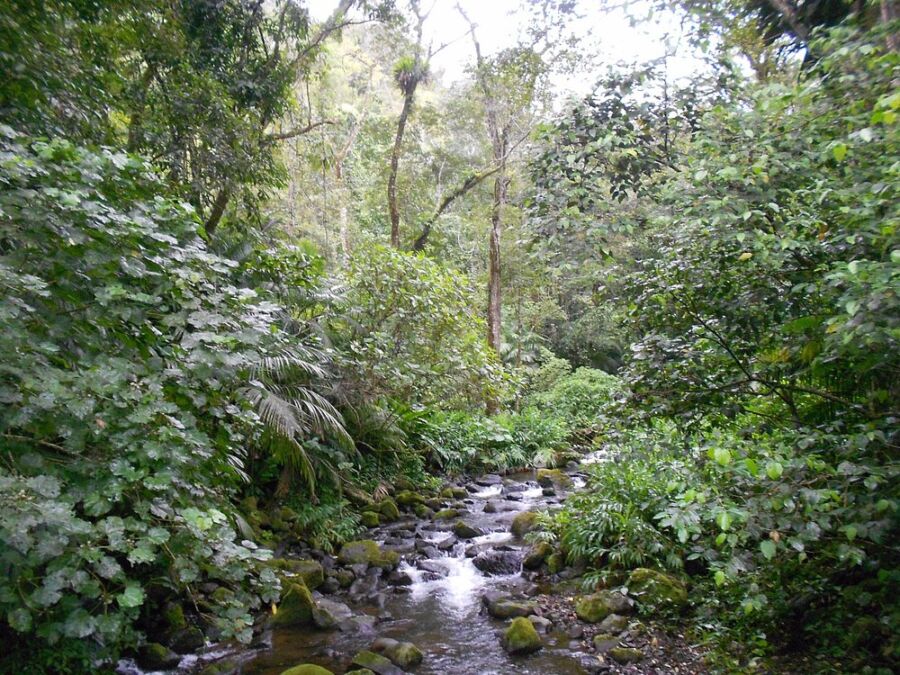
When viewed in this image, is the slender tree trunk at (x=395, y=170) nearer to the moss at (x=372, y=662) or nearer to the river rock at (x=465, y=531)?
the river rock at (x=465, y=531)

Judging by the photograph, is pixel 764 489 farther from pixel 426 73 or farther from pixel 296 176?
pixel 296 176

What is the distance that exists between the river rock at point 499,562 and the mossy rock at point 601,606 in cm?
159

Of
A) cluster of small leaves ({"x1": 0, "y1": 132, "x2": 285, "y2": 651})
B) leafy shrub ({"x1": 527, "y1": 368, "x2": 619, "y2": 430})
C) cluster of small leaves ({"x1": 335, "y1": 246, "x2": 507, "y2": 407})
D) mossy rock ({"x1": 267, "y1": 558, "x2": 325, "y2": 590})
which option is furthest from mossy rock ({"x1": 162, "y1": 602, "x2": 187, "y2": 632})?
leafy shrub ({"x1": 527, "y1": 368, "x2": 619, "y2": 430})

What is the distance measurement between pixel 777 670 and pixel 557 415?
1287 cm

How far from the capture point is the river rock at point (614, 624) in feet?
17.9

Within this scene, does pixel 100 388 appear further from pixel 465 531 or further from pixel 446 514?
pixel 446 514

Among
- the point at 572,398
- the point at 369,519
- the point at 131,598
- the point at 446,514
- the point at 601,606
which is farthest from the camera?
the point at 572,398

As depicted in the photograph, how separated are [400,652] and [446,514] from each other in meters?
4.17

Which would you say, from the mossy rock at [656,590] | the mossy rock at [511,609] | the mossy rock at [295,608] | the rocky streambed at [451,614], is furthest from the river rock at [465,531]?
the mossy rock at [656,590]

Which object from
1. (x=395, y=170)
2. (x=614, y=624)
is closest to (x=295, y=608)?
(x=614, y=624)

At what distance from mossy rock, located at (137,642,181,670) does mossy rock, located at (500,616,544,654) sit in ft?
9.50

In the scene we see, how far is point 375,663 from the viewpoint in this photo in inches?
202

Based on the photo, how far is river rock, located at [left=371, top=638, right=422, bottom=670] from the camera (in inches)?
207

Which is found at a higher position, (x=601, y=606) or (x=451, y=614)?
(x=601, y=606)
